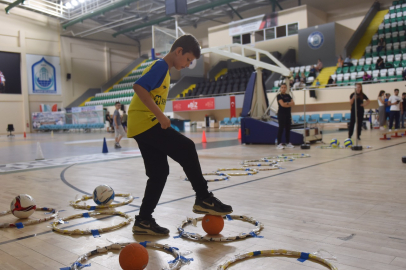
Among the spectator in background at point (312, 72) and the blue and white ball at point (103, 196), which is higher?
the spectator in background at point (312, 72)

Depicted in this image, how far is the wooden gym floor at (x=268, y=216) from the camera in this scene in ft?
8.38

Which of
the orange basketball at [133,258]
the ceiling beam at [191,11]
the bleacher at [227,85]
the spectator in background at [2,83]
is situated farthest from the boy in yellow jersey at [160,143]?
the spectator in background at [2,83]

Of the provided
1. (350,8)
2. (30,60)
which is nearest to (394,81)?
(350,8)

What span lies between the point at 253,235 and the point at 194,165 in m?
0.77

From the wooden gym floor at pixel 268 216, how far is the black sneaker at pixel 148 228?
0.06 m

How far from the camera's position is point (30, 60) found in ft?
116

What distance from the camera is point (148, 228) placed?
3.14 meters

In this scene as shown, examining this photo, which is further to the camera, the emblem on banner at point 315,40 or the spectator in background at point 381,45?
the emblem on banner at point 315,40

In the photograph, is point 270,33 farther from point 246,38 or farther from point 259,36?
point 246,38

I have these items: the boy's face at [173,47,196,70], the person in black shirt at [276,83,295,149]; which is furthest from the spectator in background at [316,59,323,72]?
the boy's face at [173,47,196,70]

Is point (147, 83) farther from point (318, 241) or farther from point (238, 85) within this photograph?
point (238, 85)

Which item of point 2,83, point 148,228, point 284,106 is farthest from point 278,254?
point 2,83

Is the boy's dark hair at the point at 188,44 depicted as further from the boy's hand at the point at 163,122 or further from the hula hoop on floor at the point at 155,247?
the hula hoop on floor at the point at 155,247

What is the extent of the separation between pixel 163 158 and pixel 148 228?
0.63 m
